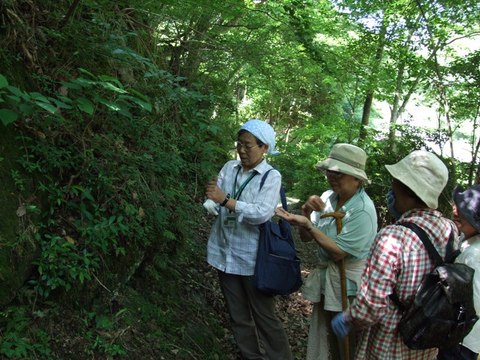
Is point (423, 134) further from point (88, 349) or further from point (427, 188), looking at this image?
point (88, 349)

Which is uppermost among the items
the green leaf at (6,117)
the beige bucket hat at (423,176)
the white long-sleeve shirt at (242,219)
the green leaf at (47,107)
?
the beige bucket hat at (423,176)

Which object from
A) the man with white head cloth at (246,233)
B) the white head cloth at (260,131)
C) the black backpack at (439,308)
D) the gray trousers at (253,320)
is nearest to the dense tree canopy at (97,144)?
the white head cloth at (260,131)

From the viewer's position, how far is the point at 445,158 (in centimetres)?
943

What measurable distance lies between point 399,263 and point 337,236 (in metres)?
1.01

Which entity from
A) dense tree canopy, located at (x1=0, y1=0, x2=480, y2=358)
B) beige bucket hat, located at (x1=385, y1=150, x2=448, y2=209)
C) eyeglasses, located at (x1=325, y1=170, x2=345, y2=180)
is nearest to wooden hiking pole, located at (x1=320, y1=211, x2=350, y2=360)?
eyeglasses, located at (x1=325, y1=170, x2=345, y2=180)

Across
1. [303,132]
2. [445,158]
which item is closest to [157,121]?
[445,158]

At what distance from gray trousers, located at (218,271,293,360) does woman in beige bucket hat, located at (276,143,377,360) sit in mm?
297

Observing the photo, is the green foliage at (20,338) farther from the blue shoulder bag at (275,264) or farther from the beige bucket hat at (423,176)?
the beige bucket hat at (423,176)

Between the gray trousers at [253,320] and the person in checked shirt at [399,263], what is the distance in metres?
1.17

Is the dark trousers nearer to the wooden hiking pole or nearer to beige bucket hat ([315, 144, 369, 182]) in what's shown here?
the wooden hiking pole

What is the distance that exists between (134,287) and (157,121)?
1.68m

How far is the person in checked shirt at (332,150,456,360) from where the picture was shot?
2256 millimetres

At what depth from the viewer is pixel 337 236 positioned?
3.25m

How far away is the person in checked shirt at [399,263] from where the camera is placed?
2.26 metres
